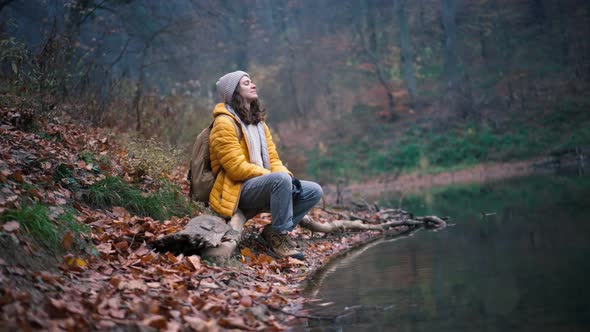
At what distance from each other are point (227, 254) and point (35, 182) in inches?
66.2

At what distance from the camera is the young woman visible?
502cm

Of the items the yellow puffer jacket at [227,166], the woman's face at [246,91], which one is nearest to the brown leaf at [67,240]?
the yellow puffer jacket at [227,166]

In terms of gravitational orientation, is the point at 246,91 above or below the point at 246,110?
above

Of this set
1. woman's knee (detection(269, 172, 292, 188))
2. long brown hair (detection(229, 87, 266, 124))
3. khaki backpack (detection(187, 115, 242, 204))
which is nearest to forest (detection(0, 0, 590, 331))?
khaki backpack (detection(187, 115, 242, 204))

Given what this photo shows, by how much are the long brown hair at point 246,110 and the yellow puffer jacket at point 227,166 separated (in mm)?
136

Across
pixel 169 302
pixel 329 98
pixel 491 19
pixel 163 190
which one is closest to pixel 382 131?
pixel 329 98

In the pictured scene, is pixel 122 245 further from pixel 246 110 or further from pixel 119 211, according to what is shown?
pixel 246 110

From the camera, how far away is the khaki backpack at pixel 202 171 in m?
5.19

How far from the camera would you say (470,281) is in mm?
3576

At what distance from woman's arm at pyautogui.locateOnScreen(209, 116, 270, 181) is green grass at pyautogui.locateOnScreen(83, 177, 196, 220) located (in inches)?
33.3

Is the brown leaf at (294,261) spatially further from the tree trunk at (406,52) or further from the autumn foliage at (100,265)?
the tree trunk at (406,52)

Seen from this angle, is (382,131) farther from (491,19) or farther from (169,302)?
(169,302)

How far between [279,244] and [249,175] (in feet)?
2.34

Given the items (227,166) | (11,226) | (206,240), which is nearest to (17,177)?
(11,226)
